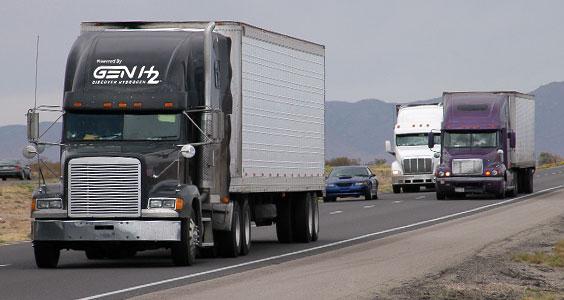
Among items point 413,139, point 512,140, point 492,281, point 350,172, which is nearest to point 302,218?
point 492,281

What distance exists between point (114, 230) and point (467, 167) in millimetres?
28492

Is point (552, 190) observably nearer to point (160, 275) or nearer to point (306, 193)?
point (306, 193)

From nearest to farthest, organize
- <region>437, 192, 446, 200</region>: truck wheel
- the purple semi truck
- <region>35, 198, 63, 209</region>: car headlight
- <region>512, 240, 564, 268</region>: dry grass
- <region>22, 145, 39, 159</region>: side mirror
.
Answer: <region>22, 145, 39, 159</region>: side mirror
<region>35, 198, 63, 209</region>: car headlight
<region>512, 240, 564, 268</region>: dry grass
the purple semi truck
<region>437, 192, 446, 200</region>: truck wheel

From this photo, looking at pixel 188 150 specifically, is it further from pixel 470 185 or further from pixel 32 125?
pixel 470 185

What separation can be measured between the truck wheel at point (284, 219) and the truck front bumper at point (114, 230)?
6.25m

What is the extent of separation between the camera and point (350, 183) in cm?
4669

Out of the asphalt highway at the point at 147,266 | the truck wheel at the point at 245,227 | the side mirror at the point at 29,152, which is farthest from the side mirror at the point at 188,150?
the truck wheel at the point at 245,227

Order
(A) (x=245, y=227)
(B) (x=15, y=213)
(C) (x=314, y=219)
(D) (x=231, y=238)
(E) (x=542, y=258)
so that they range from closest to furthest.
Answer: (E) (x=542, y=258) → (D) (x=231, y=238) → (A) (x=245, y=227) → (C) (x=314, y=219) → (B) (x=15, y=213)

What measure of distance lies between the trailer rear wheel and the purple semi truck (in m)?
20.4

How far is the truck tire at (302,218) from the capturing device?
76.3 ft

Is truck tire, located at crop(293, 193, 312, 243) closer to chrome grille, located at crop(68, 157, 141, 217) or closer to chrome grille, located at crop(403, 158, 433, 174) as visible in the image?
chrome grille, located at crop(68, 157, 141, 217)

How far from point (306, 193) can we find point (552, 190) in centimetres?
3228

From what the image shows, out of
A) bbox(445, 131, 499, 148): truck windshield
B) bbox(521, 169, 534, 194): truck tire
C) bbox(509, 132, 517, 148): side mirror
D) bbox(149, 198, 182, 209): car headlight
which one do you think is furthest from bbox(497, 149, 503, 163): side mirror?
bbox(149, 198, 182, 209): car headlight

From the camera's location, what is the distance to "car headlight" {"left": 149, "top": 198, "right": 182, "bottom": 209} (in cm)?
1697
